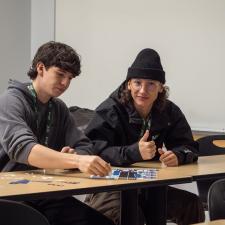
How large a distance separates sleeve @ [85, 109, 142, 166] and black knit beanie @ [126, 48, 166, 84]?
25 cm

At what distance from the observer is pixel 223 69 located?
3.74 metres

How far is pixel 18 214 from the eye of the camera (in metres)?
1.26

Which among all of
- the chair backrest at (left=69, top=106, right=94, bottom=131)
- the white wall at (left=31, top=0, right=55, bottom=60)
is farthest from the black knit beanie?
the white wall at (left=31, top=0, right=55, bottom=60)

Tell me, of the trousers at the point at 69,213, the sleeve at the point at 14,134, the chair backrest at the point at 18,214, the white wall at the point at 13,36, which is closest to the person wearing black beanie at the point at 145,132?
the trousers at the point at 69,213

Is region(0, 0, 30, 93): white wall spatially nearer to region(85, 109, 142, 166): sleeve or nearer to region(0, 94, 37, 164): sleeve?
region(85, 109, 142, 166): sleeve

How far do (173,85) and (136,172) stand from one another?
1988 mm

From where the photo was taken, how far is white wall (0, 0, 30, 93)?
15.4 feet

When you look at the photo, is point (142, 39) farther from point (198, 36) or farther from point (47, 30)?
point (47, 30)

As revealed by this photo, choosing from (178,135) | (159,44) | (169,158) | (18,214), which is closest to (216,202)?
(169,158)

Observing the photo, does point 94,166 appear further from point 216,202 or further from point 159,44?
point 159,44

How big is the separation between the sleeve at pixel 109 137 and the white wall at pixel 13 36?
2.50 meters

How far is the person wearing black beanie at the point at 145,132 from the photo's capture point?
92.7 inches

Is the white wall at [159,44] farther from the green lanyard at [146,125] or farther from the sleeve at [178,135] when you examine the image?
the green lanyard at [146,125]

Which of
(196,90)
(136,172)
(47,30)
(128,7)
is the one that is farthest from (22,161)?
(47,30)
